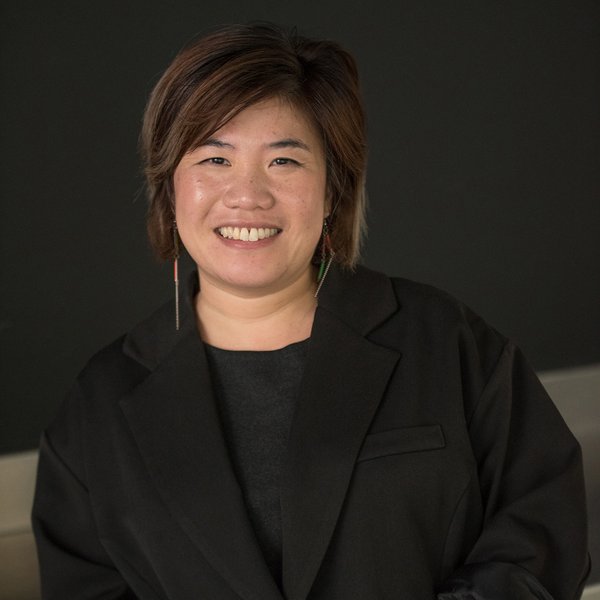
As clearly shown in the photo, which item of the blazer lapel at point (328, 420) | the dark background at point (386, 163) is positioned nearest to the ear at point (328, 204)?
the blazer lapel at point (328, 420)

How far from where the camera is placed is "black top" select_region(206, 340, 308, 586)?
1538 millimetres

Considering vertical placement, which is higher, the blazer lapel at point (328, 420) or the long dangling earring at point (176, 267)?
the long dangling earring at point (176, 267)

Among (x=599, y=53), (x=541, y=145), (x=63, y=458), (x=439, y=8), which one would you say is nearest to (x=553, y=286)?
(x=541, y=145)

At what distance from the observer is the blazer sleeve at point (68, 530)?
160cm

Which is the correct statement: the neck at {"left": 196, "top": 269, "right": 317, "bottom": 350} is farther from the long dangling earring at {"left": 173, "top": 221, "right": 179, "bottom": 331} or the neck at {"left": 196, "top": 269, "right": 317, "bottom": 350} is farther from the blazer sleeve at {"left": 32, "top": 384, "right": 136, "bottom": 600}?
the blazer sleeve at {"left": 32, "top": 384, "right": 136, "bottom": 600}

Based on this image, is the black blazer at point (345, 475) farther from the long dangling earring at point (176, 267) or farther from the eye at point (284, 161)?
the eye at point (284, 161)

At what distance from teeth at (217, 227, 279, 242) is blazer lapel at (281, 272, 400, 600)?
0.17m

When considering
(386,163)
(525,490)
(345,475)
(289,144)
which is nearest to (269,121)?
(289,144)

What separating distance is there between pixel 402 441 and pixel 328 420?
108 millimetres

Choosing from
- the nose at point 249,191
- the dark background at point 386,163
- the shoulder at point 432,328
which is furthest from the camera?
the dark background at point 386,163

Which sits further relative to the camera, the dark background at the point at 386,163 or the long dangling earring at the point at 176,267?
the dark background at the point at 386,163

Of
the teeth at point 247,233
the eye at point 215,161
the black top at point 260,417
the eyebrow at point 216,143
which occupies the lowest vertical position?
the black top at point 260,417

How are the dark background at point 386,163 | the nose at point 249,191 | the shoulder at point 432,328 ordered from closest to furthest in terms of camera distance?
the nose at point 249,191 < the shoulder at point 432,328 < the dark background at point 386,163

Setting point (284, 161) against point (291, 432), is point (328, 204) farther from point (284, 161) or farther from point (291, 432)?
point (291, 432)
